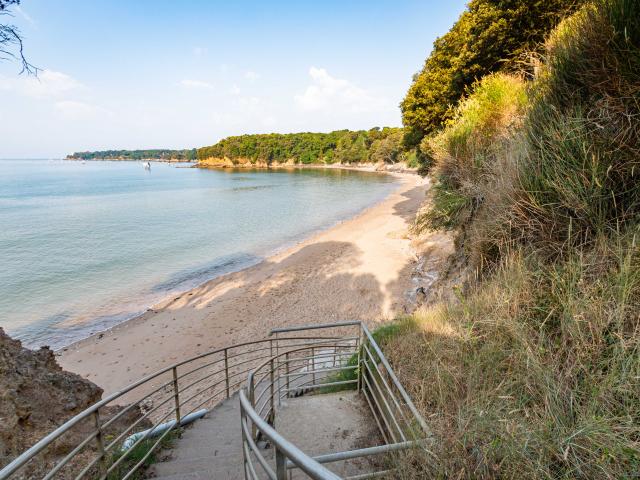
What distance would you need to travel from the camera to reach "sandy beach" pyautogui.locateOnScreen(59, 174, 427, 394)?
10.4 metres

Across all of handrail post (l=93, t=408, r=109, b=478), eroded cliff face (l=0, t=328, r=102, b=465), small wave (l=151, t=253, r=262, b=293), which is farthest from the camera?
small wave (l=151, t=253, r=262, b=293)

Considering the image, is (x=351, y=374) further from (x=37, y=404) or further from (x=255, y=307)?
(x=255, y=307)

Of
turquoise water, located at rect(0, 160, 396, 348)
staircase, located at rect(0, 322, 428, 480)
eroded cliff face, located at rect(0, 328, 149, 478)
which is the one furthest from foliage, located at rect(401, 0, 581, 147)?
turquoise water, located at rect(0, 160, 396, 348)

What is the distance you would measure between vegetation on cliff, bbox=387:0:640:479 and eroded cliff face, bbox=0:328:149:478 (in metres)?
3.57

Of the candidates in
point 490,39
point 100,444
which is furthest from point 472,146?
point 100,444

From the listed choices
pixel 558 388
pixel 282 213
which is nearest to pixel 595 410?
pixel 558 388

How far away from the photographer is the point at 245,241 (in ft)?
82.8

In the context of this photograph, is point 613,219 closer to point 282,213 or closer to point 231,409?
point 231,409

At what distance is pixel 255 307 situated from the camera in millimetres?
13336

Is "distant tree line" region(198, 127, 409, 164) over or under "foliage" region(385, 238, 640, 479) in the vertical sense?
over

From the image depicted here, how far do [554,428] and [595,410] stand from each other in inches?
11.0

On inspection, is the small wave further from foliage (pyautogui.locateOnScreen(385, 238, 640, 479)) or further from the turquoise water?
foliage (pyautogui.locateOnScreen(385, 238, 640, 479))

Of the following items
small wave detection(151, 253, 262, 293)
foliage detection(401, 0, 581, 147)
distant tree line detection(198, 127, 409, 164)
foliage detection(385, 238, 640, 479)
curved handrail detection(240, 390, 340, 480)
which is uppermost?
distant tree line detection(198, 127, 409, 164)

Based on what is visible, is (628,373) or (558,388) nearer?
(628,373)
